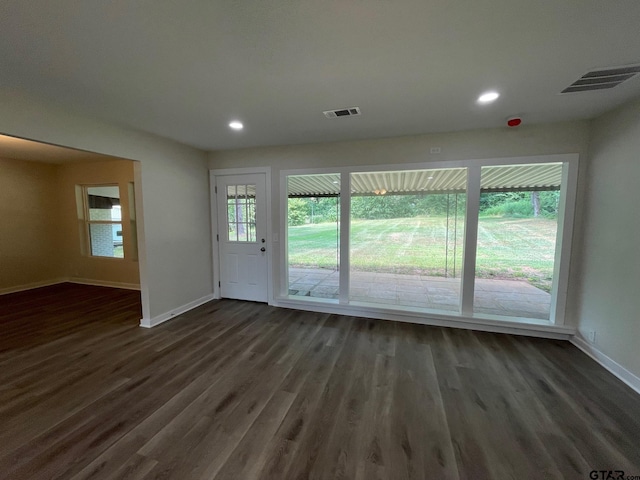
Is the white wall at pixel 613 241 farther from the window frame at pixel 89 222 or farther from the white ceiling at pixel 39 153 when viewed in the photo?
the window frame at pixel 89 222

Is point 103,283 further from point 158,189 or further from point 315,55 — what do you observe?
point 315,55

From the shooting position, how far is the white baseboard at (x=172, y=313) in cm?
334

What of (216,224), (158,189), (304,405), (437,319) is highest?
(158,189)

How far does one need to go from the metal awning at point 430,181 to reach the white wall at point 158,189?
161 centimetres

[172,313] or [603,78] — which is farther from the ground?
[603,78]

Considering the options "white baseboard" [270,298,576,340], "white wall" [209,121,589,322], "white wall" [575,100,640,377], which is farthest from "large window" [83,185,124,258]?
"white wall" [575,100,640,377]

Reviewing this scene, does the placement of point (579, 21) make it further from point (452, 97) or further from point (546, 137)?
point (546, 137)

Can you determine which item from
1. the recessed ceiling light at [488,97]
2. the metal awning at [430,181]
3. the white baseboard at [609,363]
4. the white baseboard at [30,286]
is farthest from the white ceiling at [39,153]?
the white baseboard at [609,363]

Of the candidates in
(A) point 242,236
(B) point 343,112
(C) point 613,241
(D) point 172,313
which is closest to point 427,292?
(C) point 613,241

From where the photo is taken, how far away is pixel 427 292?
477 centimetres

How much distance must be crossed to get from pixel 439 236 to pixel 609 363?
2947 millimetres

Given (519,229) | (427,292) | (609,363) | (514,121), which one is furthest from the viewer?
(427,292)

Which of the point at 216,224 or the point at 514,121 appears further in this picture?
the point at 216,224

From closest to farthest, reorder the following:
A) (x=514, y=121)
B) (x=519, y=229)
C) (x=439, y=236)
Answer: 1. (x=514, y=121)
2. (x=519, y=229)
3. (x=439, y=236)
